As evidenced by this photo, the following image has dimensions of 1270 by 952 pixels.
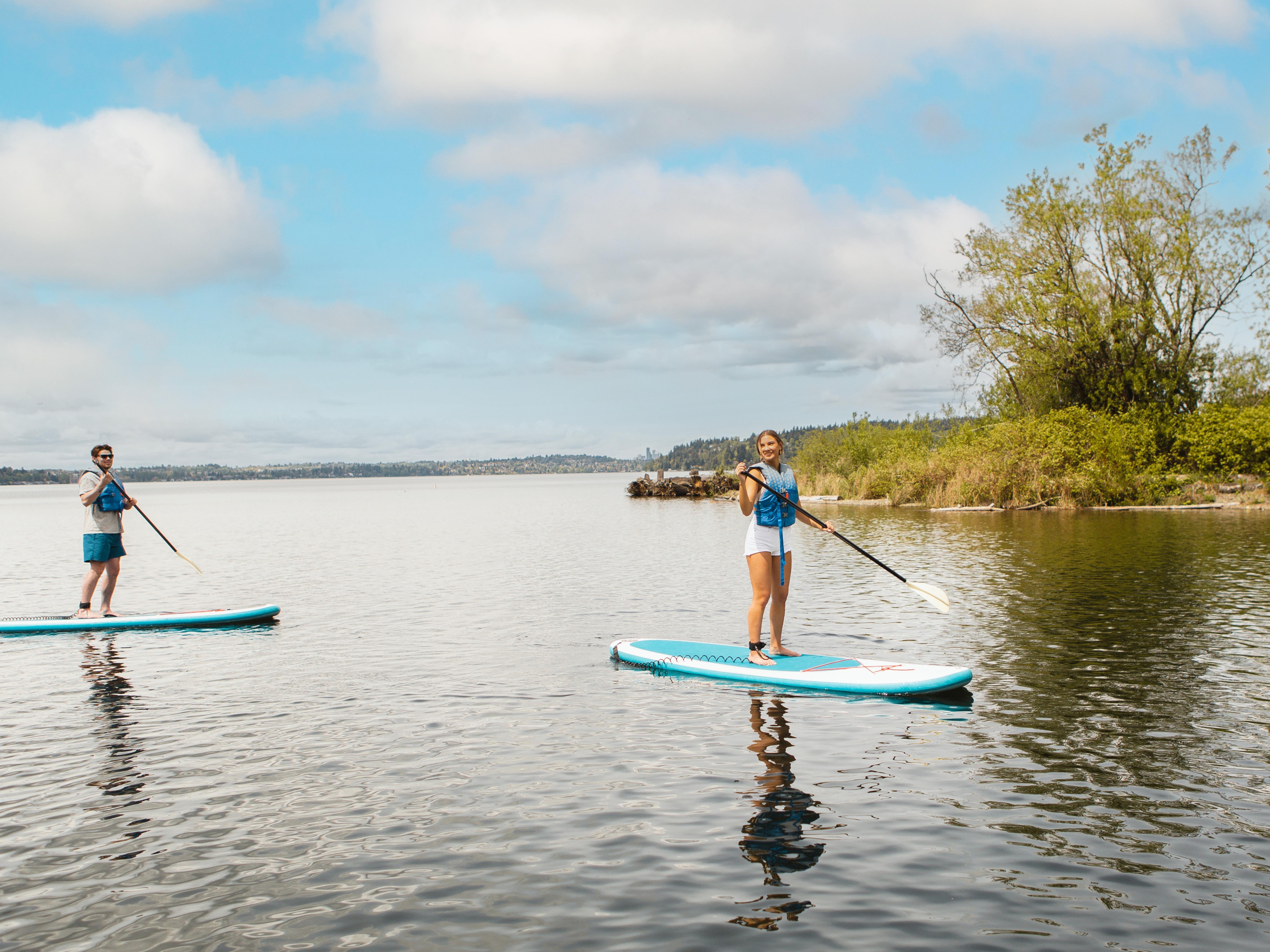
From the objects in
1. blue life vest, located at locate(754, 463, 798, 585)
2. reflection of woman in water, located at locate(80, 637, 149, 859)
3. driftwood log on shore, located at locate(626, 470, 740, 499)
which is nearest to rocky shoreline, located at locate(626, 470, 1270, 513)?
driftwood log on shore, located at locate(626, 470, 740, 499)

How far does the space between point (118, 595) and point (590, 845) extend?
56.8 ft

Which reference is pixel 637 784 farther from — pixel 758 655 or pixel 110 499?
pixel 110 499

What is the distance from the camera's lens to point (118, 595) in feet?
63.7

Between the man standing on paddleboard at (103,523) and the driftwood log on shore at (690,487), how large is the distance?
52357 mm

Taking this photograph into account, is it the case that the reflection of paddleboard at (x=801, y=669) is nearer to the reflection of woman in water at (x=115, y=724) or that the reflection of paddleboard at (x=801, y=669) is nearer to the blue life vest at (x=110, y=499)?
the reflection of woman in water at (x=115, y=724)

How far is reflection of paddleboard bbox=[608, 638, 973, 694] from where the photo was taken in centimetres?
923

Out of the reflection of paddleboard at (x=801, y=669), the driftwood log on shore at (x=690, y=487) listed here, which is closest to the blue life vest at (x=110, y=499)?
the reflection of paddleboard at (x=801, y=669)

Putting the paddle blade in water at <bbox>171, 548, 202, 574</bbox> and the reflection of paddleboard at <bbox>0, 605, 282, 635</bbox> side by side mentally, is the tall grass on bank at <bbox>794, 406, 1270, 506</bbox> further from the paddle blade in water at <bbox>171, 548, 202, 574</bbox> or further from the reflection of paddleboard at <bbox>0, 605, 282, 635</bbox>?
the reflection of paddleboard at <bbox>0, 605, 282, 635</bbox>

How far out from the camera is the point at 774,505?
33.0 ft

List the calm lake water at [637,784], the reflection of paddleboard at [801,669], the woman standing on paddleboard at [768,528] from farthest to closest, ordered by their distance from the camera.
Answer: the woman standing on paddleboard at [768,528]
the reflection of paddleboard at [801,669]
the calm lake water at [637,784]

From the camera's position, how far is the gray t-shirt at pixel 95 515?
14023 mm

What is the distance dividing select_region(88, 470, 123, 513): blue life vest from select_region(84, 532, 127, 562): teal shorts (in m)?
0.36

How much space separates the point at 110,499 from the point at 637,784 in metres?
11.1

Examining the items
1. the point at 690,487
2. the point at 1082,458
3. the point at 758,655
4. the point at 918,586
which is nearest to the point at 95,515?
the point at 758,655
